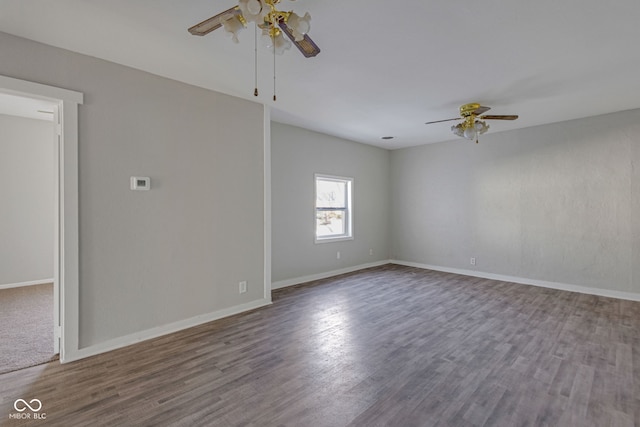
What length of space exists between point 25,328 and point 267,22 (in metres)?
4.02

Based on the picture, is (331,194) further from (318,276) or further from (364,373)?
(364,373)

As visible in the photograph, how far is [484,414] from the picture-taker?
1.92 metres

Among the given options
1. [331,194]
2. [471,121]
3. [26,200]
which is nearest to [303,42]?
[471,121]

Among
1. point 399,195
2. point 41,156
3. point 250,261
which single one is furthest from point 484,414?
point 41,156

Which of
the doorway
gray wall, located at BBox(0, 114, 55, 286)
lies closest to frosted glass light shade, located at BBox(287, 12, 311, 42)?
the doorway

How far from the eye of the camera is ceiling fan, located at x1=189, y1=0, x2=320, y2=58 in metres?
1.49

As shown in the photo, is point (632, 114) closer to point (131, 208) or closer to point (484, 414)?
point (484, 414)

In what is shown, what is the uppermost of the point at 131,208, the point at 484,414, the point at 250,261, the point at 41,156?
the point at 41,156

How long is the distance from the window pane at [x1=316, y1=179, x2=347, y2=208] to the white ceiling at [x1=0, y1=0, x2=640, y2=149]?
1941 mm

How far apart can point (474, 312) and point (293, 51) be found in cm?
363

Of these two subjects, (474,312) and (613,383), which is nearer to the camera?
(613,383)

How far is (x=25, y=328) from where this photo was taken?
3244mm

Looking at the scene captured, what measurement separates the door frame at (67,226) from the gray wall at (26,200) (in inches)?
135

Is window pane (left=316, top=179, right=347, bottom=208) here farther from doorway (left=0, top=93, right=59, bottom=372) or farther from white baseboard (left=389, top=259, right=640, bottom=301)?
doorway (left=0, top=93, right=59, bottom=372)
